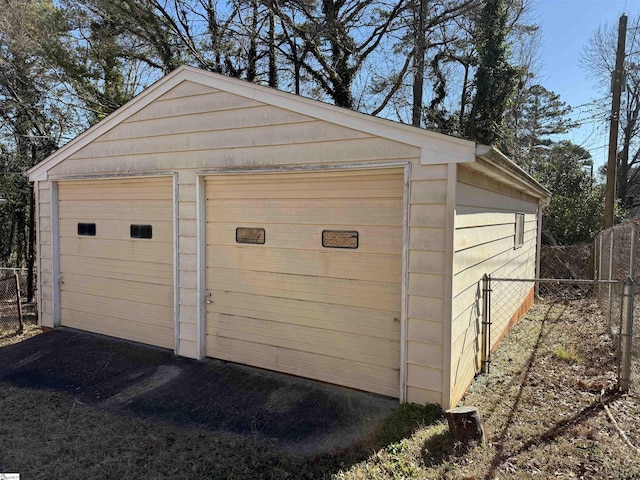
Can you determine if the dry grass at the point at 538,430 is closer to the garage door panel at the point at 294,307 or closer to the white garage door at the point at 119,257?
the garage door panel at the point at 294,307

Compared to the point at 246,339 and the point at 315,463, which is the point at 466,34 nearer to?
the point at 246,339

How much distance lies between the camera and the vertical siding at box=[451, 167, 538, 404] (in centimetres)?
379

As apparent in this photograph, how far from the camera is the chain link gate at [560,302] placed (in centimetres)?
409

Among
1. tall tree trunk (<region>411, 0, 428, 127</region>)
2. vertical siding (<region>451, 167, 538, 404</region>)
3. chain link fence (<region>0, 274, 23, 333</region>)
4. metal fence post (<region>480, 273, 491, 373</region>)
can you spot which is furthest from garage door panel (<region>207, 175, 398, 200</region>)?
tall tree trunk (<region>411, 0, 428, 127</region>)

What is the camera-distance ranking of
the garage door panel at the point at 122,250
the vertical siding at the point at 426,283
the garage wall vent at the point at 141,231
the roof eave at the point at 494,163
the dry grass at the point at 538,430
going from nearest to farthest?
the dry grass at the point at 538,430 < the roof eave at the point at 494,163 < the vertical siding at the point at 426,283 < the garage door panel at the point at 122,250 < the garage wall vent at the point at 141,231

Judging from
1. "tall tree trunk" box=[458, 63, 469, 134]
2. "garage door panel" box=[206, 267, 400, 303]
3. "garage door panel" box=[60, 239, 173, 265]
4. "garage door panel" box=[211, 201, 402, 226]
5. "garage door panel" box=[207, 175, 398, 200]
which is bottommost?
"garage door panel" box=[206, 267, 400, 303]

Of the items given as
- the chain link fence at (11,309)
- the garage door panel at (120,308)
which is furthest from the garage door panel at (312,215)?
the chain link fence at (11,309)

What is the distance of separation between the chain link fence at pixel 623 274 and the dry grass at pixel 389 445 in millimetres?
483

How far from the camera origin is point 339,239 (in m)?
4.29

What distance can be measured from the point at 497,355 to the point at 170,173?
4.94 meters

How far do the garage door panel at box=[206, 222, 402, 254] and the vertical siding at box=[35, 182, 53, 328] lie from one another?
3287 millimetres

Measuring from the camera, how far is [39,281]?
6637 mm

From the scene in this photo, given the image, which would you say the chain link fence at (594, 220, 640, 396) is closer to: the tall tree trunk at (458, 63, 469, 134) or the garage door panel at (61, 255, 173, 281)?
the garage door panel at (61, 255, 173, 281)

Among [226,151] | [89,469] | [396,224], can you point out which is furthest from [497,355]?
[89,469]
